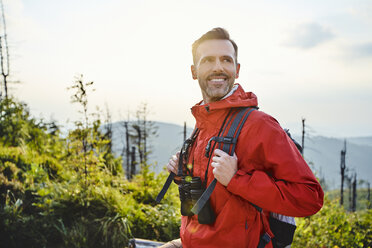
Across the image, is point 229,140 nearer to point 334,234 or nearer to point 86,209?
point 86,209

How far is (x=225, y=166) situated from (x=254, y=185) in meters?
0.20

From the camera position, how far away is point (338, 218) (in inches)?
244

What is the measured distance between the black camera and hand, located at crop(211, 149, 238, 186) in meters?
0.23

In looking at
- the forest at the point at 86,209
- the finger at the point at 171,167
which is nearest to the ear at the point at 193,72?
the finger at the point at 171,167

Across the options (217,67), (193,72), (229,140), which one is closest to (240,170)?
(229,140)

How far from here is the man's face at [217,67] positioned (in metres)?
1.91

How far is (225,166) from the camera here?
1.57m

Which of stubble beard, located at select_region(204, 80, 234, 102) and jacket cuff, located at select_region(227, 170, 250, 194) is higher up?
stubble beard, located at select_region(204, 80, 234, 102)

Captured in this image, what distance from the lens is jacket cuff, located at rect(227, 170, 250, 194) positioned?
1.54 m

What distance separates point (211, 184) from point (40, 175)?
5909 millimetres

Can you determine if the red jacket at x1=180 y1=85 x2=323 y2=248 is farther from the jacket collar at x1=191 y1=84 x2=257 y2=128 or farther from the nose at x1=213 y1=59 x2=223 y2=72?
the nose at x1=213 y1=59 x2=223 y2=72

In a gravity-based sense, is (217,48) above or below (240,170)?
above

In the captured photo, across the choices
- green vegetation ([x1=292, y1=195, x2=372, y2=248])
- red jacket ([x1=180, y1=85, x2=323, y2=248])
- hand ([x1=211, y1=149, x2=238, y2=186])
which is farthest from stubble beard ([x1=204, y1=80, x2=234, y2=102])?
green vegetation ([x1=292, y1=195, x2=372, y2=248])

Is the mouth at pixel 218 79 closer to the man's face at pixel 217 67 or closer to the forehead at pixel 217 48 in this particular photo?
the man's face at pixel 217 67
